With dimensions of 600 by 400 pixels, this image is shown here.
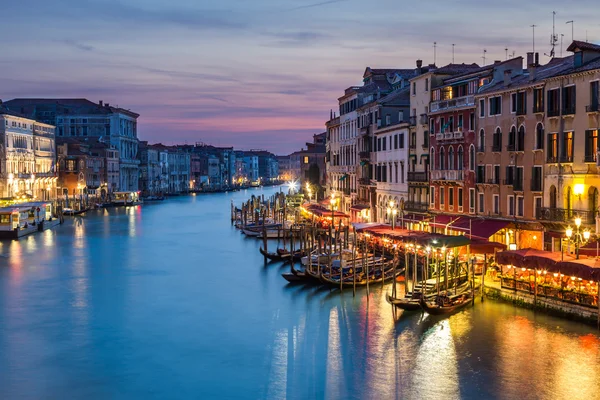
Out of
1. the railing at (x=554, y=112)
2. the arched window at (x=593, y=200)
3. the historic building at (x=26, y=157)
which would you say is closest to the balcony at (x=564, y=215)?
the arched window at (x=593, y=200)

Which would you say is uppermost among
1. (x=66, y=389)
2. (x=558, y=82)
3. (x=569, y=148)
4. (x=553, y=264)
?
(x=558, y=82)

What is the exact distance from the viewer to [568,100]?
855 inches

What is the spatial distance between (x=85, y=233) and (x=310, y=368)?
31.5 metres

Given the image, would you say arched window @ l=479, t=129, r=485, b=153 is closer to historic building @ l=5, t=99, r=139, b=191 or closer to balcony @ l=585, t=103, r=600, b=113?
balcony @ l=585, t=103, r=600, b=113

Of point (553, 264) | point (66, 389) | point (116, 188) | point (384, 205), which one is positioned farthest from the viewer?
point (116, 188)

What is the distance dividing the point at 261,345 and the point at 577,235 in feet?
25.0

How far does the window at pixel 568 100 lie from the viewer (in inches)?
847

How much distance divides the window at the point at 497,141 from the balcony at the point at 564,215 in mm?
3282

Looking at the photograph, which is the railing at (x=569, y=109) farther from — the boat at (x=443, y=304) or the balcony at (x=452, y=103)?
the boat at (x=443, y=304)

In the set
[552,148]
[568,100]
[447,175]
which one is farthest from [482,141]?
[568,100]

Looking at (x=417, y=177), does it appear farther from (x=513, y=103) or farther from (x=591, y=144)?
(x=591, y=144)

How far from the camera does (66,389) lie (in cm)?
1484

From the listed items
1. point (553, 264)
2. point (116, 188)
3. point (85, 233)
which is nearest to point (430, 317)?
point (553, 264)

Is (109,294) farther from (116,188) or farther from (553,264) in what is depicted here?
(116,188)
